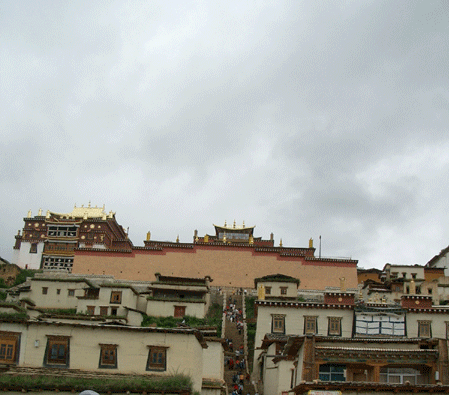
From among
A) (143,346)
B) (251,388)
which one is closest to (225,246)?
(251,388)

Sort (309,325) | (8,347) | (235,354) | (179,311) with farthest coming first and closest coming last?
(179,311) → (235,354) → (309,325) → (8,347)

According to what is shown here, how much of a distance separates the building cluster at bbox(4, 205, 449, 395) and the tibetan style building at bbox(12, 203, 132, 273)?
0.39 ft

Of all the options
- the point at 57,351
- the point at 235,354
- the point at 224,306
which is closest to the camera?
the point at 57,351

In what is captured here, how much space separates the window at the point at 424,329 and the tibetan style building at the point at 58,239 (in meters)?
40.4

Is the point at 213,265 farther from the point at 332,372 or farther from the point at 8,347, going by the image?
the point at 8,347

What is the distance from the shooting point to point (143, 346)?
899 inches

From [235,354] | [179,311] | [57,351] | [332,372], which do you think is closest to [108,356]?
[57,351]

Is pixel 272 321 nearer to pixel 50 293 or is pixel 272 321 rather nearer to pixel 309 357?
pixel 309 357

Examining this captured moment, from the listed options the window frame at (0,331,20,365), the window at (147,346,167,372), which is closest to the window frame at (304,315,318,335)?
the window at (147,346,167,372)

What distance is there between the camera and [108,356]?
74.5ft

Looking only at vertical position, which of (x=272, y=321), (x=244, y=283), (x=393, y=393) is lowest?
(x=393, y=393)

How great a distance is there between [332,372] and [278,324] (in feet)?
41.1

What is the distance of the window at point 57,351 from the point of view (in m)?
22.6

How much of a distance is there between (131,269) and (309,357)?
36.6 meters
